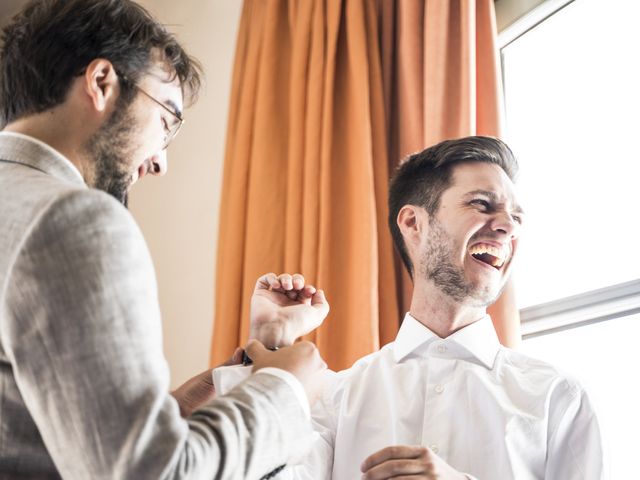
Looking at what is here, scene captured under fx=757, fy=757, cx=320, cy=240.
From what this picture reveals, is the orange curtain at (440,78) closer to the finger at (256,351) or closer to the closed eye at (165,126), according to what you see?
the closed eye at (165,126)

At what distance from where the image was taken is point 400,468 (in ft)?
3.86

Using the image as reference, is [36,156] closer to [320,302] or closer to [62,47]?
[62,47]

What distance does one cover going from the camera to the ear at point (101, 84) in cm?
109

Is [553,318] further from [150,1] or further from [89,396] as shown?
[150,1]

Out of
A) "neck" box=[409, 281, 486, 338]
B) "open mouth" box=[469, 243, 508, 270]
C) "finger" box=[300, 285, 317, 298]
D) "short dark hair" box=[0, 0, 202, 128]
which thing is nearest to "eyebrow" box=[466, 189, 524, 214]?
"open mouth" box=[469, 243, 508, 270]

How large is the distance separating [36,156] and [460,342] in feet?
3.08

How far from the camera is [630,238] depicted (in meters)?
1.96

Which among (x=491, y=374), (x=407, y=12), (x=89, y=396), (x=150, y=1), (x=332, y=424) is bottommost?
(x=332, y=424)

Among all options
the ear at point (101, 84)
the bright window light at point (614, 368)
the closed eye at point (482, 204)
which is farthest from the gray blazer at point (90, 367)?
the bright window light at point (614, 368)

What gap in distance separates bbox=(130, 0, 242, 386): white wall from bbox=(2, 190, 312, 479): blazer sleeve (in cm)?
198

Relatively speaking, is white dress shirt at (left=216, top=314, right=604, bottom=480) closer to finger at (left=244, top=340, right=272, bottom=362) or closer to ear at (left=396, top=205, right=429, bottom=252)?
ear at (left=396, top=205, right=429, bottom=252)

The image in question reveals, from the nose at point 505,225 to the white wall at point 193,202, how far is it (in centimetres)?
145

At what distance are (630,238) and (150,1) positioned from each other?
2.41 metres

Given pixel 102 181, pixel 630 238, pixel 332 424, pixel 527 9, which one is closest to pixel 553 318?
pixel 630 238
